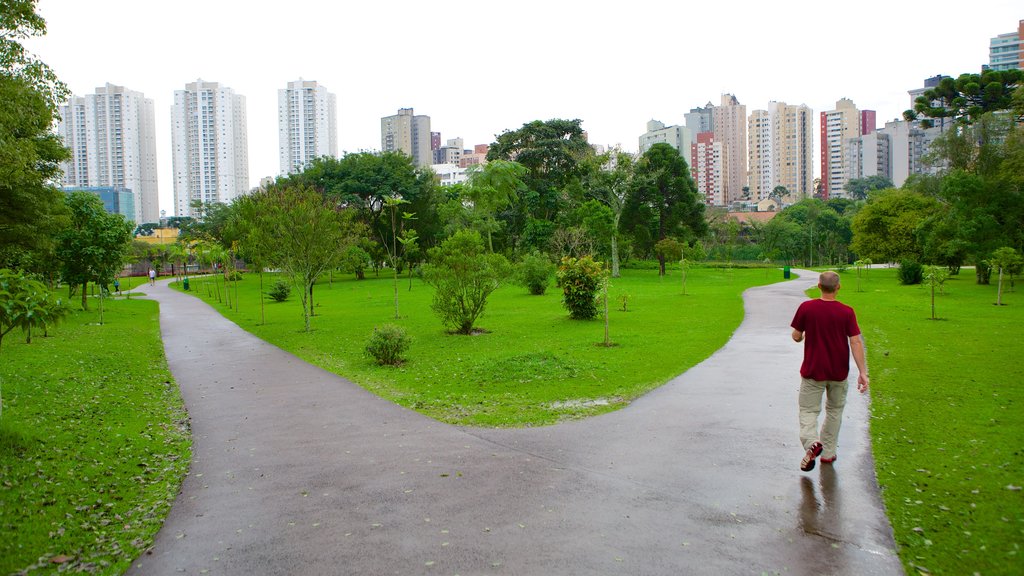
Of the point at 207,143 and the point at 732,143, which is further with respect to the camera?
the point at 732,143

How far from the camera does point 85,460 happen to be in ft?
25.7

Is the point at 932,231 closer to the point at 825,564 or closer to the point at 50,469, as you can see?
the point at 825,564

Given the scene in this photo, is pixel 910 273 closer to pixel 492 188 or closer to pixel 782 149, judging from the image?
pixel 492 188

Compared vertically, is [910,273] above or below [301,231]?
below

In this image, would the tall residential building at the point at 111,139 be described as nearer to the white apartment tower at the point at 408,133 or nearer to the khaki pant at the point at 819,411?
the white apartment tower at the point at 408,133

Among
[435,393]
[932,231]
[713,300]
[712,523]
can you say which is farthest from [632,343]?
[932,231]

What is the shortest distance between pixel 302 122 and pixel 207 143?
23.4 meters

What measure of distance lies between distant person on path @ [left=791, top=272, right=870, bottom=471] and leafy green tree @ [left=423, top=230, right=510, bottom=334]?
13.4 m

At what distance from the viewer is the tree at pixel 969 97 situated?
3981 centimetres

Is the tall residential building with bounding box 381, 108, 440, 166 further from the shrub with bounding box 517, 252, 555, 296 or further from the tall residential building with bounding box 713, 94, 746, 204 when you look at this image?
the shrub with bounding box 517, 252, 555, 296

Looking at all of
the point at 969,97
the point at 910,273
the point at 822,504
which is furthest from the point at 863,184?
the point at 822,504

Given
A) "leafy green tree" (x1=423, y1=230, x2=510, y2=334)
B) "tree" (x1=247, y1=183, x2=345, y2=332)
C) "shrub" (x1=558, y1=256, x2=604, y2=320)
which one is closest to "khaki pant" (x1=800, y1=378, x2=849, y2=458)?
"leafy green tree" (x1=423, y1=230, x2=510, y2=334)

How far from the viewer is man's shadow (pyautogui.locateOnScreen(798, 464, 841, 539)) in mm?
5426

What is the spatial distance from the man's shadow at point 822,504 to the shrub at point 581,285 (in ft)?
51.2
